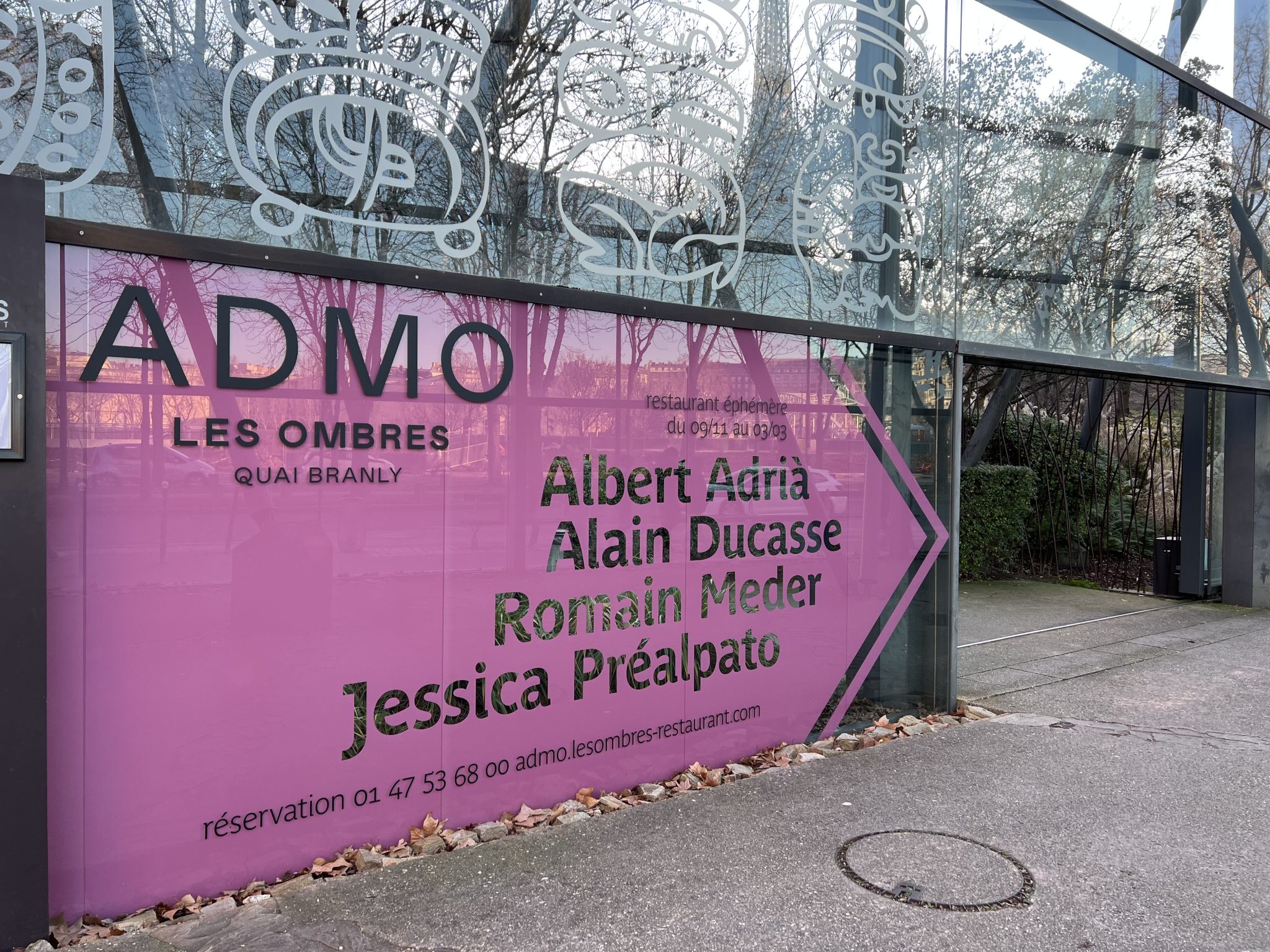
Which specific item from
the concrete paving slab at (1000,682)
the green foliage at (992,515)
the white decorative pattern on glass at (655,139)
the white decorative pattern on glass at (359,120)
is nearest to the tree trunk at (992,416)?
the green foliage at (992,515)

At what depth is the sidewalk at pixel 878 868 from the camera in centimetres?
341

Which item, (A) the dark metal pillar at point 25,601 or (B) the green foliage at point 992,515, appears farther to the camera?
(B) the green foliage at point 992,515

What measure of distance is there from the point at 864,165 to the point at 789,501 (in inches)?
88.0

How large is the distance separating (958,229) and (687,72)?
2.59 meters

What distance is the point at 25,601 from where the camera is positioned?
313 centimetres

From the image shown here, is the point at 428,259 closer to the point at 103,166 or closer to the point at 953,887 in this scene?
the point at 103,166

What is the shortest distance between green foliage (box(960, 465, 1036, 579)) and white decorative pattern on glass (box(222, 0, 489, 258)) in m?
10.4

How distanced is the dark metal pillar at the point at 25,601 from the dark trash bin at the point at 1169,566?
496 inches

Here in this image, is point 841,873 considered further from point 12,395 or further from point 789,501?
point 12,395

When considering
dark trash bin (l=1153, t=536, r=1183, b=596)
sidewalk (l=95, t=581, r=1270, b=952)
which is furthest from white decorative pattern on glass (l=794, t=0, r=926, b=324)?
dark trash bin (l=1153, t=536, r=1183, b=596)

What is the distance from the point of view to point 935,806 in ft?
15.4

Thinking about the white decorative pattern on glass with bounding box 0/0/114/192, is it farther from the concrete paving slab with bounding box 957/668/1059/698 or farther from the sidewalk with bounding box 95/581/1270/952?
the concrete paving slab with bounding box 957/668/1059/698

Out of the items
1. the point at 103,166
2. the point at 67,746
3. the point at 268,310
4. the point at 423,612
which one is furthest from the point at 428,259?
the point at 67,746

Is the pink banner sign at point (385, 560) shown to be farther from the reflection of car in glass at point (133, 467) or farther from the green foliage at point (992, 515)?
the green foliage at point (992, 515)
